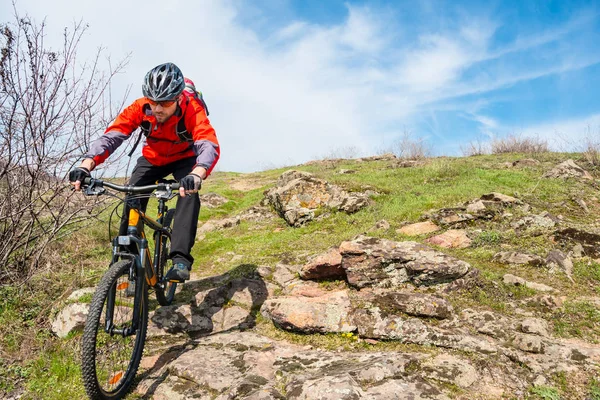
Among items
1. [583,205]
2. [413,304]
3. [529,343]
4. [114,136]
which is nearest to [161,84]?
[114,136]

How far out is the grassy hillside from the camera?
3998 mm

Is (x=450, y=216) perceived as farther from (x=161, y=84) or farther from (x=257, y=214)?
(x=161, y=84)

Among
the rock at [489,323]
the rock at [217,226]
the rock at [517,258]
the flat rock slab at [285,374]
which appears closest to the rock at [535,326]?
the rock at [489,323]

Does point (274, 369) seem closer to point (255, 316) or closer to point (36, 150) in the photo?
point (255, 316)

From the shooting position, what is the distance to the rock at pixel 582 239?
5.74m

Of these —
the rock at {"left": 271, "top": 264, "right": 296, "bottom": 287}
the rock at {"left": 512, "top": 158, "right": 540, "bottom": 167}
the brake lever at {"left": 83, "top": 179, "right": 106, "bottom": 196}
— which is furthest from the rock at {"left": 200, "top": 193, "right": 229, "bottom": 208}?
the rock at {"left": 512, "top": 158, "right": 540, "bottom": 167}

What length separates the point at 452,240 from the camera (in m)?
6.80

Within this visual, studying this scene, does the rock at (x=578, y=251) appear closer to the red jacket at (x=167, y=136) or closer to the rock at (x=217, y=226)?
the red jacket at (x=167, y=136)

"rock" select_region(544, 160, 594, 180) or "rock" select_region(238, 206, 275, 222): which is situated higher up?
"rock" select_region(544, 160, 594, 180)

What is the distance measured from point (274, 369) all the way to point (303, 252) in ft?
12.9

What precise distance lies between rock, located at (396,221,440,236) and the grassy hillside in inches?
10.0

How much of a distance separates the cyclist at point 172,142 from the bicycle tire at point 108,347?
0.68 m

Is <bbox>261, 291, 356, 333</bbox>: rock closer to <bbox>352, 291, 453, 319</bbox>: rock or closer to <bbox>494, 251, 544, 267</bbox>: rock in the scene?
<bbox>352, 291, 453, 319</bbox>: rock

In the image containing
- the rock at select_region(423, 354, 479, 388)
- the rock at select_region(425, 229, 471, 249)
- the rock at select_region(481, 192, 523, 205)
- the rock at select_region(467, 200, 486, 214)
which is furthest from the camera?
the rock at select_region(481, 192, 523, 205)
